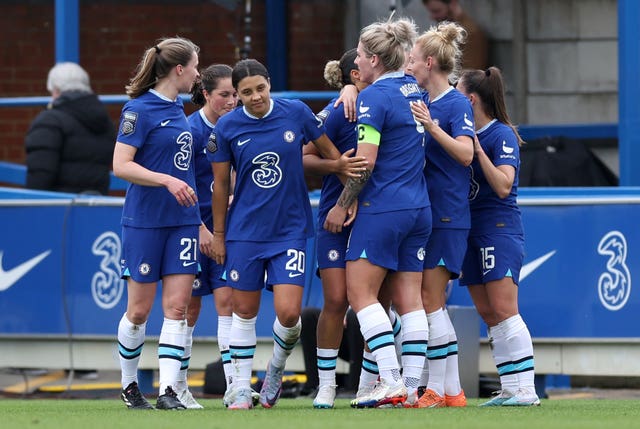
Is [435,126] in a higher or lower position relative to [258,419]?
higher

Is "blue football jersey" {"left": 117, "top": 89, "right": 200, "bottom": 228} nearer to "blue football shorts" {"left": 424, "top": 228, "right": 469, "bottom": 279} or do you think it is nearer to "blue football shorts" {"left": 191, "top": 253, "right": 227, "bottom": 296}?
"blue football shorts" {"left": 191, "top": 253, "right": 227, "bottom": 296}

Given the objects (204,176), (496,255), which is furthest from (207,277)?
(496,255)

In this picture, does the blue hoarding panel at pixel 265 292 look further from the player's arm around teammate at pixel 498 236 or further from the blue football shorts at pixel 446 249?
the blue football shorts at pixel 446 249

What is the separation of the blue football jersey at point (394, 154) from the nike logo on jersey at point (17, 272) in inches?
174

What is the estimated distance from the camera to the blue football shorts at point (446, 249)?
813cm

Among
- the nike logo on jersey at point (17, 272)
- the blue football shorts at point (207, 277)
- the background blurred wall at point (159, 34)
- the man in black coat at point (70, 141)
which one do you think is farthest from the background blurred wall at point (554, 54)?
the blue football shorts at point (207, 277)

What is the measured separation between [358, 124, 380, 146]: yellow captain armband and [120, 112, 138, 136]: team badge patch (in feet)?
3.76

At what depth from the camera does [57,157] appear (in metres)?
12.4

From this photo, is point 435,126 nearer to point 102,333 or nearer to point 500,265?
point 500,265

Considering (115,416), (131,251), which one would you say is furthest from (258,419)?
(131,251)

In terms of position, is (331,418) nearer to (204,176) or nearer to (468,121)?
(468,121)

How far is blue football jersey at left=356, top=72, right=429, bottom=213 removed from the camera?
309 inches

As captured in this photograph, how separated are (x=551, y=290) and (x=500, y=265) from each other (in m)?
2.59

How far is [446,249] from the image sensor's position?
815 cm
